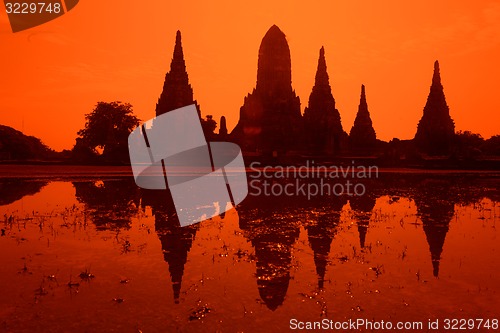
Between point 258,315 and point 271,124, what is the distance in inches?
2639

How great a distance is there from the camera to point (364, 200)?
18609 millimetres

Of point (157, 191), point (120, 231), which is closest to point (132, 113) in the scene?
point (157, 191)

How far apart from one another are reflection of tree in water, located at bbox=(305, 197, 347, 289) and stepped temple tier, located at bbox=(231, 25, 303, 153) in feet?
172

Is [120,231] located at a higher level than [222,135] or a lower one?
lower

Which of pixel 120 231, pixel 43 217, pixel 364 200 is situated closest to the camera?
pixel 120 231

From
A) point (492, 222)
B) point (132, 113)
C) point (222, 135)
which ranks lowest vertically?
point (492, 222)

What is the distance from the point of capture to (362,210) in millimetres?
15633

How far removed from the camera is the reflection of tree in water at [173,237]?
7594mm

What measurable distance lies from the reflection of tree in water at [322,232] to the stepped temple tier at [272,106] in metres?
52.5

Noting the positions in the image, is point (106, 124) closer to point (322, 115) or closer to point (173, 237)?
point (322, 115)

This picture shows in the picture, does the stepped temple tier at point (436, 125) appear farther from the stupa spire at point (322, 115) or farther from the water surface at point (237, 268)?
the water surface at point (237, 268)

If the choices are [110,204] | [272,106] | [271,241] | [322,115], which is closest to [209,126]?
[272,106]

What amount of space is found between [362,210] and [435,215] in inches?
95.3

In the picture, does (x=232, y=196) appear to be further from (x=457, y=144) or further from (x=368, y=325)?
(x=457, y=144)
